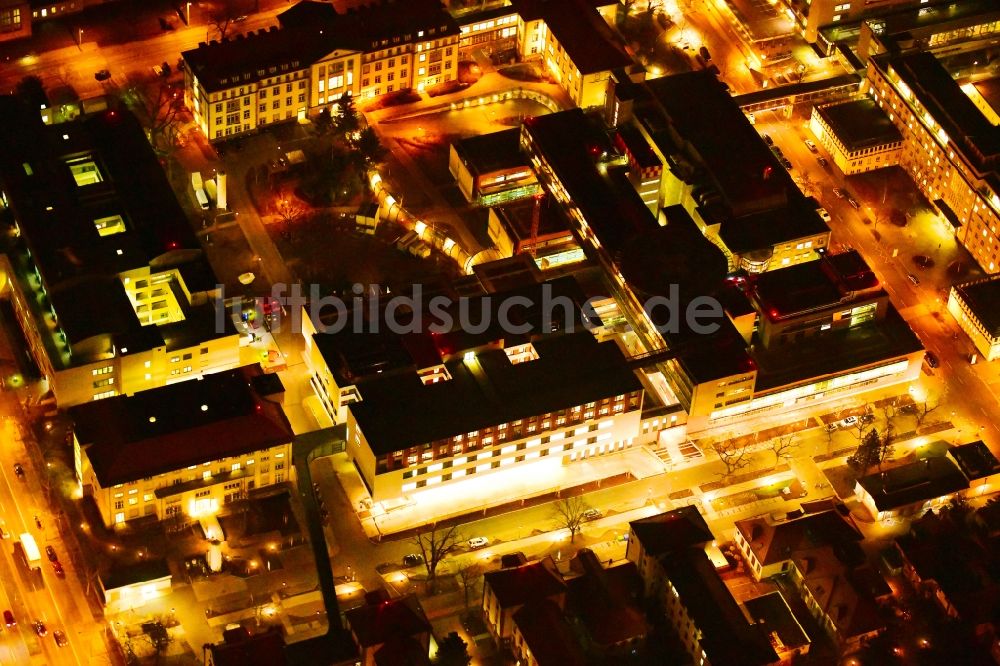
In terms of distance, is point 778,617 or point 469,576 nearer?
point 778,617

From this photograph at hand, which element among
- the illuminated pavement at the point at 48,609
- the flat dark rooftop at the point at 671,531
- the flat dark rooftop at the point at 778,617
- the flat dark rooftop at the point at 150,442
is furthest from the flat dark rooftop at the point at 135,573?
the flat dark rooftop at the point at 778,617

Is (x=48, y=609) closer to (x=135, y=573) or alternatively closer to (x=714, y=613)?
(x=135, y=573)

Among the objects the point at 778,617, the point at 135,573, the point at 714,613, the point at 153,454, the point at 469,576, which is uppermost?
the point at 153,454

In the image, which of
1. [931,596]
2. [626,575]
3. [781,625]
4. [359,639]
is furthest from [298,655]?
[931,596]

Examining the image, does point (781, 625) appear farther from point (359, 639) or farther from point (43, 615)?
point (43, 615)

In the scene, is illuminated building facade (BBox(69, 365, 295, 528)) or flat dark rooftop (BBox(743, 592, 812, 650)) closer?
flat dark rooftop (BBox(743, 592, 812, 650))

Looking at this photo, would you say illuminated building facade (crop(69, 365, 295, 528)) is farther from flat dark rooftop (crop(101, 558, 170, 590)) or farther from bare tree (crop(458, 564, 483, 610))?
bare tree (crop(458, 564, 483, 610))

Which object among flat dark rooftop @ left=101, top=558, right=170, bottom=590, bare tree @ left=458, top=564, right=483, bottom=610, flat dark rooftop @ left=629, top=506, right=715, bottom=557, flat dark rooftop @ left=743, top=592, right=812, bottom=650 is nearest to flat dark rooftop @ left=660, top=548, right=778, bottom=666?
flat dark rooftop @ left=629, top=506, right=715, bottom=557

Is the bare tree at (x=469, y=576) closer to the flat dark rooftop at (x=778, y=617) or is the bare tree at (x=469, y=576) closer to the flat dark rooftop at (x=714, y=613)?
the flat dark rooftop at (x=714, y=613)

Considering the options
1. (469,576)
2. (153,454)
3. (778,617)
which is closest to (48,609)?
(153,454)
